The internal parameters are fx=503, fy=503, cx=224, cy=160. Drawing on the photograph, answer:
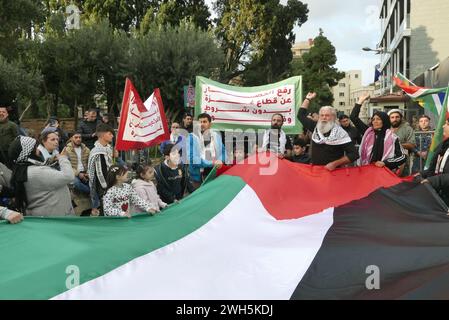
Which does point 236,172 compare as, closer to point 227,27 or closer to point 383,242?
point 383,242

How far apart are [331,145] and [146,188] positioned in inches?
89.9

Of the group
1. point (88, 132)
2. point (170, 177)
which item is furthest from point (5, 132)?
point (170, 177)

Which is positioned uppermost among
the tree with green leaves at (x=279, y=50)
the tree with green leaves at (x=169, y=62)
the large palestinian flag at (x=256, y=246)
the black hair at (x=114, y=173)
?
the tree with green leaves at (x=279, y=50)

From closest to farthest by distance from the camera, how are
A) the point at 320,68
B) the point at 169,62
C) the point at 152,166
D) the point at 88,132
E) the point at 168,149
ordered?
the point at 152,166
the point at 168,149
the point at 88,132
the point at 169,62
the point at 320,68

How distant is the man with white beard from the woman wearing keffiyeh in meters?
2.97

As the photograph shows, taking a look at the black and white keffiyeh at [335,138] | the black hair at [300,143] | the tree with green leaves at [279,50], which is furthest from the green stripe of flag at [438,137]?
the tree with green leaves at [279,50]

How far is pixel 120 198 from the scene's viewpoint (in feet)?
17.8

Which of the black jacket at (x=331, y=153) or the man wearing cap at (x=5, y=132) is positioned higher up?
the man wearing cap at (x=5, y=132)

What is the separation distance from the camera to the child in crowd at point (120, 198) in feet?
17.5

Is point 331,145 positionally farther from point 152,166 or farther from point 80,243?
point 80,243

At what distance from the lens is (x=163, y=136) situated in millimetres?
7941

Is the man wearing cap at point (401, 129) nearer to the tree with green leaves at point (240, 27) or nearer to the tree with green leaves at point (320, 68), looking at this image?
the tree with green leaves at point (240, 27)

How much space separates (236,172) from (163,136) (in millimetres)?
2151

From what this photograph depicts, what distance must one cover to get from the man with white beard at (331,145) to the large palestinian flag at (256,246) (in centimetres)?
28
